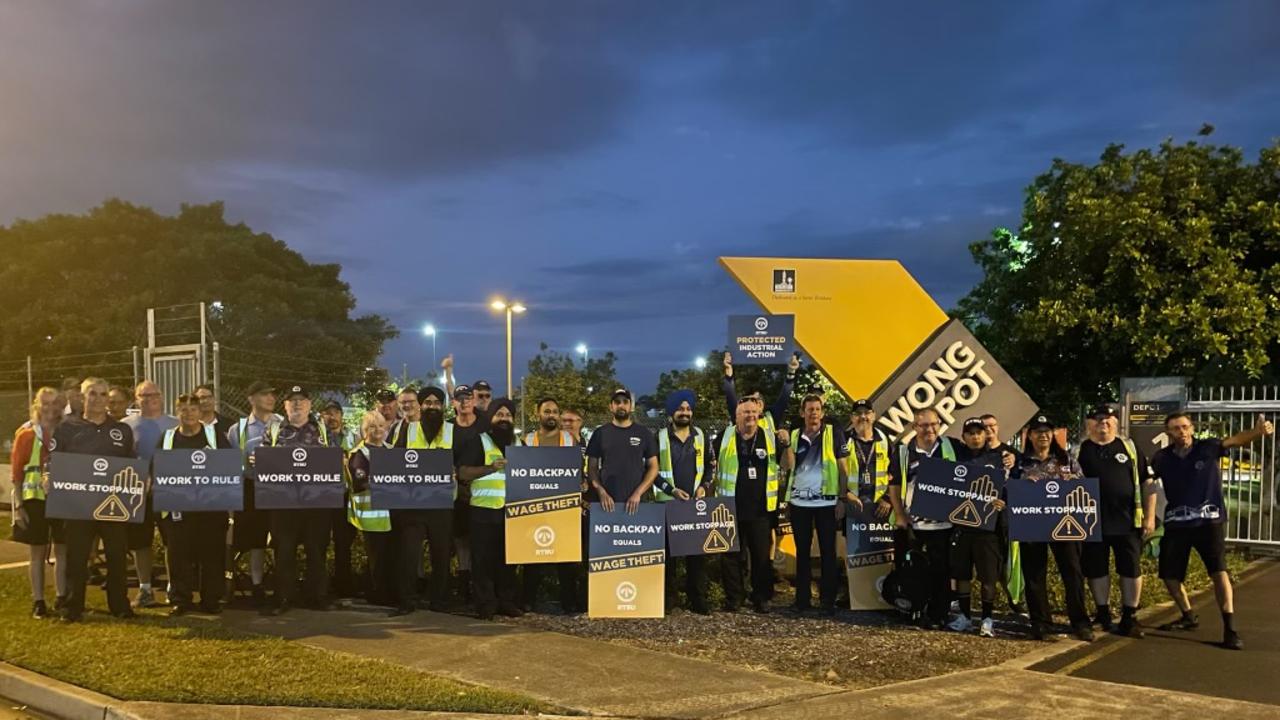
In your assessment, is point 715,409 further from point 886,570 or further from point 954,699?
point 954,699

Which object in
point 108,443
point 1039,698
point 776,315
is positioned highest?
point 776,315

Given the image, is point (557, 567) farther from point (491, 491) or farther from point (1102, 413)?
point (1102, 413)

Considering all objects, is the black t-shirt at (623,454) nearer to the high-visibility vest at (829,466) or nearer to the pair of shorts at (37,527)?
the high-visibility vest at (829,466)

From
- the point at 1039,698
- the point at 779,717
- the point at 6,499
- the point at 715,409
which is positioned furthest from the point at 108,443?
the point at 715,409

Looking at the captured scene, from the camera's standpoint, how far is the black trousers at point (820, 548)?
874 cm

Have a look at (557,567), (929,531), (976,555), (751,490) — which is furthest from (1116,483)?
(557,567)

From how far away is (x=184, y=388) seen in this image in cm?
1194

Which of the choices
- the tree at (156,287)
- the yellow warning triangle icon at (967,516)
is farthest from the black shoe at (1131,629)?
the tree at (156,287)

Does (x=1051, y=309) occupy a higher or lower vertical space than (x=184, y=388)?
higher

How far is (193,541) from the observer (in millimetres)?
8367

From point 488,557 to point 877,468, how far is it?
350 cm

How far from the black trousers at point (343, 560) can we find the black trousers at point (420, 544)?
84 centimetres

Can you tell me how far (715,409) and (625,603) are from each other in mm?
A: 13015

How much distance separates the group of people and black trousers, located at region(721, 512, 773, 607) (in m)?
0.02
